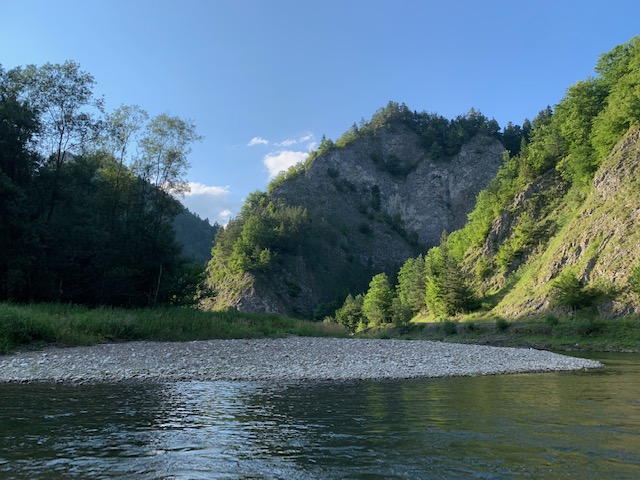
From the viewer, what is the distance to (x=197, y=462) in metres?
6.57

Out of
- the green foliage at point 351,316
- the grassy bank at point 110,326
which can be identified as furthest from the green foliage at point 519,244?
the green foliage at point 351,316

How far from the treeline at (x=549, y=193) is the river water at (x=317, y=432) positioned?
1704 inches

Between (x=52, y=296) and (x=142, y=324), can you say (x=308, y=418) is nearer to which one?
(x=142, y=324)

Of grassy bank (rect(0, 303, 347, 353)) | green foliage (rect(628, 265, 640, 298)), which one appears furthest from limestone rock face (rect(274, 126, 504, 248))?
grassy bank (rect(0, 303, 347, 353))

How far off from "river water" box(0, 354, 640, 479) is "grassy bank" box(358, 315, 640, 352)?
96.3ft

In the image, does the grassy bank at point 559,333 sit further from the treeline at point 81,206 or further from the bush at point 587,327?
the treeline at point 81,206

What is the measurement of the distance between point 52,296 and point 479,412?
119 feet

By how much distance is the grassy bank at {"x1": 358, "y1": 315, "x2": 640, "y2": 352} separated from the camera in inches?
1510

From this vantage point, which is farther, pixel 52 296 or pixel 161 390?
pixel 52 296

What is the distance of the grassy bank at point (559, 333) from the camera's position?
38.3 meters

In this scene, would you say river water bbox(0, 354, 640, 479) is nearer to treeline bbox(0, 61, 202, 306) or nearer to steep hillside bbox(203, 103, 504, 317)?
treeline bbox(0, 61, 202, 306)

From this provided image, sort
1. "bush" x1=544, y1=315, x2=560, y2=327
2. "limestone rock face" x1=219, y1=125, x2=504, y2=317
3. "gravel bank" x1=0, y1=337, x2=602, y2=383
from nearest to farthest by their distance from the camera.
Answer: "gravel bank" x1=0, y1=337, x2=602, y2=383, "bush" x1=544, y1=315, x2=560, y2=327, "limestone rock face" x1=219, y1=125, x2=504, y2=317

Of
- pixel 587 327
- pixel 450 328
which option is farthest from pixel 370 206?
pixel 587 327

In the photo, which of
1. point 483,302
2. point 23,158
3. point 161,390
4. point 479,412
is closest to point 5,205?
point 23,158
